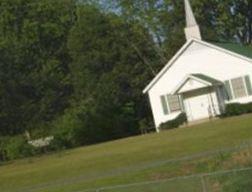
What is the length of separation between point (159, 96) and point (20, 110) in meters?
17.1

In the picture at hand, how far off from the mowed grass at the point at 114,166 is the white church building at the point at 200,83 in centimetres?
2015

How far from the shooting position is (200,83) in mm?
57625

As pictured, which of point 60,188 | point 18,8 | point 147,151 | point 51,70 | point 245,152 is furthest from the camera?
point 18,8

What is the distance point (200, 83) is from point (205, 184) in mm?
40311

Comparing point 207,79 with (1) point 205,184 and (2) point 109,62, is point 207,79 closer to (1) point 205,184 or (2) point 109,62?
(2) point 109,62

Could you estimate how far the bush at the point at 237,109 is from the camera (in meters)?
53.1

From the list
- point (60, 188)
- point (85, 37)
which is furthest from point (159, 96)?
point (60, 188)

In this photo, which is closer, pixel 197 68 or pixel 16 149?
pixel 16 149

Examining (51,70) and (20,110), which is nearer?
(20,110)

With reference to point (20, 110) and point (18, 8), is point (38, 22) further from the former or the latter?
point (20, 110)

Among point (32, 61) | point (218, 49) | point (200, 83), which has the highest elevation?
point (32, 61)

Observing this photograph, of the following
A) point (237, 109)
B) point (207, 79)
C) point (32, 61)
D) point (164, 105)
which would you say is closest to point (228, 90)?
point (207, 79)

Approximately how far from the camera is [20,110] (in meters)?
72.8

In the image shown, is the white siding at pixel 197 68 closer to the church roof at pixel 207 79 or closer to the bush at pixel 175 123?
the church roof at pixel 207 79
